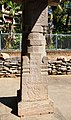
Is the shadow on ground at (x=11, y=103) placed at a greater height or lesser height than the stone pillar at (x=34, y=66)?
lesser

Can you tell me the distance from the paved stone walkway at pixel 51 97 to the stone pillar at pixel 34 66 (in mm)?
230

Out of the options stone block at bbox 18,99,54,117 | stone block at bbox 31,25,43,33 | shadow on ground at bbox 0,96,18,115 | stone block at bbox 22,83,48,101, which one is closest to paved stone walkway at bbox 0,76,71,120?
shadow on ground at bbox 0,96,18,115

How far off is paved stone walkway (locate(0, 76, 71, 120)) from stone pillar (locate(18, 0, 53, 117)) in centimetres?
23

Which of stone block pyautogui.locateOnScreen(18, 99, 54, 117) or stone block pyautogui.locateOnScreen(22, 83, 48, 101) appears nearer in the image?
stone block pyautogui.locateOnScreen(18, 99, 54, 117)

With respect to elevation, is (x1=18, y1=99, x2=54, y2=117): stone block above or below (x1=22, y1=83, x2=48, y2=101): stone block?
below

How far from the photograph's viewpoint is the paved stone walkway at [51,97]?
6152 mm

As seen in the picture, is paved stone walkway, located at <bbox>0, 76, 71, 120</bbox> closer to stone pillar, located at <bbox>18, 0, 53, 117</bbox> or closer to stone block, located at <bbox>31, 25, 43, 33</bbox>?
stone pillar, located at <bbox>18, 0, 53, 117</bbox>

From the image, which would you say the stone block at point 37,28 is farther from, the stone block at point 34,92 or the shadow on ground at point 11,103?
the shadow on ground at point 11,103

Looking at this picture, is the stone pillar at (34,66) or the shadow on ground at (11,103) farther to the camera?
the shadow on ground at (11,103)

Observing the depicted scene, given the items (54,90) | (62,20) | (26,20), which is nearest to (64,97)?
(54,90)

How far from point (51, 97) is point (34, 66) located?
306 centimetres

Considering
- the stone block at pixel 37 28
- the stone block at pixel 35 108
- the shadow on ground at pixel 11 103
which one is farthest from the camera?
the shadow on ground at pixel 11 103

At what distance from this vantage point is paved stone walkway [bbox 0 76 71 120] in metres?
6.15

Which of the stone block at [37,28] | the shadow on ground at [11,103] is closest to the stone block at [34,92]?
the shadow on ground at [11,103]
